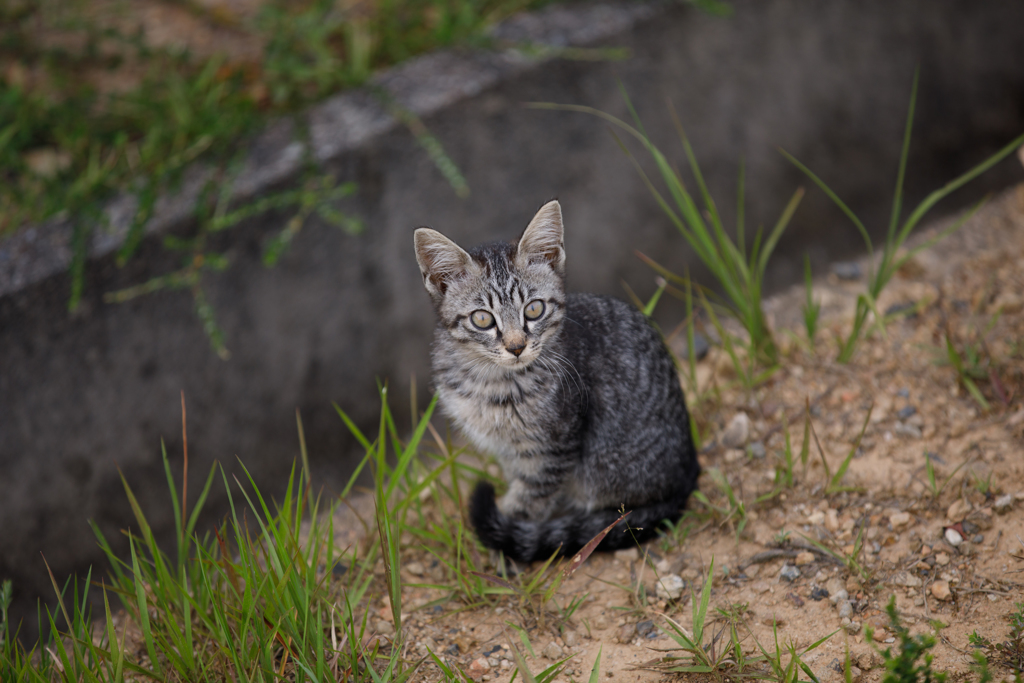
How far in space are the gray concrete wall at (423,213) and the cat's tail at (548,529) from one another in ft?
4.72

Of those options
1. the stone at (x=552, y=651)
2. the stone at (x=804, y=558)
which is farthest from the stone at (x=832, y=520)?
the stone at (x=552, y=651)

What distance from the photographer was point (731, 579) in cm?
269

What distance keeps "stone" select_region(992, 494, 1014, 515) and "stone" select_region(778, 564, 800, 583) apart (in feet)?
2.33

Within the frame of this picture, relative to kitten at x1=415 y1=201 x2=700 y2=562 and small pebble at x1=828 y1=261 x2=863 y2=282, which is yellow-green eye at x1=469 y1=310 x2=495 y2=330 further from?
small pebble at x1=828 y1=261 x2=863 y2=282

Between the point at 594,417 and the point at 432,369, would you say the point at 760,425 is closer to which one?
the point at 594,417

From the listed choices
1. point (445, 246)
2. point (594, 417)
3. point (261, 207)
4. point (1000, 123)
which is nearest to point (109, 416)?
point (261, 207)

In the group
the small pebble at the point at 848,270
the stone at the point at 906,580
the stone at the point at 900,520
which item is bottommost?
the stone at the point at 906,580

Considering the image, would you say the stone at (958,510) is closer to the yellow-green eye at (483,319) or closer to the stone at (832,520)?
the stone at (832,520)

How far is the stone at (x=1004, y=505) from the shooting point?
2578 millimetres

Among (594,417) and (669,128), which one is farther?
(669,128)

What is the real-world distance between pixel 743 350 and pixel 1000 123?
2.79 meters

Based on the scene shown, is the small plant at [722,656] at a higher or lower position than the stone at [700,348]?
lower

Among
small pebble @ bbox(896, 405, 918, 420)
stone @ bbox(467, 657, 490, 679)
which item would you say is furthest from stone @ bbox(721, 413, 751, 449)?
stone @ bbox(467, 657, 490, 679)

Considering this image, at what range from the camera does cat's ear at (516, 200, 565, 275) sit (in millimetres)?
2582
